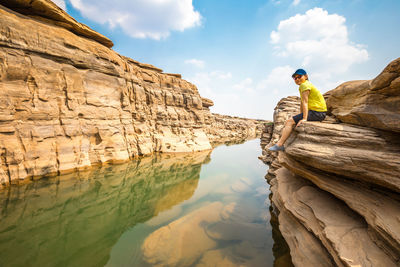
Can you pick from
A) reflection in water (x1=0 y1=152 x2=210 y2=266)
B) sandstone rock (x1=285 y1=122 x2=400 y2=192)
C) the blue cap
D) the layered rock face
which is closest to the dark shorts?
the layered rock face

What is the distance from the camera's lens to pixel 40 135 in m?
10.3

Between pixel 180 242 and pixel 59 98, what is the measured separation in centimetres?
1365

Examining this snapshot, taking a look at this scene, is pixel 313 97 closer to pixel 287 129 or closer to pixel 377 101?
pixel 287 129

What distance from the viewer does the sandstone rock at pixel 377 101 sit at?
9.96 feet

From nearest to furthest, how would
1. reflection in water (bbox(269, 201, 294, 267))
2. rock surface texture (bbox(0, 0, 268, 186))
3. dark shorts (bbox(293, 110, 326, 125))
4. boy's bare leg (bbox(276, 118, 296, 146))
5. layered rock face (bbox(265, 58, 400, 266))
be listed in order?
layered rock face (bbox(265, 58, 400, 266))
reflection in water (bbox(269, 201, 294, 267))
dark shorts (bbox(293, 110, 326, 125))
boy's bare leg (bbox(276, 118, 296, 146))
rock surface texture (bbox(0, 0, 268, 186))

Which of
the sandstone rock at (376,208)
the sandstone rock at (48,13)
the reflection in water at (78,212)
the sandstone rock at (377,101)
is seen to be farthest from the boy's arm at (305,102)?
the sandstone rock at (48,13)

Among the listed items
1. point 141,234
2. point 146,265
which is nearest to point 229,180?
point 141,234

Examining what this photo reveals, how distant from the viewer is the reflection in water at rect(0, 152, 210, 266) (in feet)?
14.9

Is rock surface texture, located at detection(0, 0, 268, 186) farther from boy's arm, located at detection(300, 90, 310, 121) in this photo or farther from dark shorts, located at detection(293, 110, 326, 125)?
boy's arm, located at detection(300, 90, 310, 121)

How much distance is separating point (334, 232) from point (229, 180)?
875 cm

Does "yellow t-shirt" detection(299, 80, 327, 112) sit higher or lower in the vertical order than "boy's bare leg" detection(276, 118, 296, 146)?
higher

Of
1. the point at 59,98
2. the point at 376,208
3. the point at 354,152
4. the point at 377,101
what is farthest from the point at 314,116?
the point at 59,98

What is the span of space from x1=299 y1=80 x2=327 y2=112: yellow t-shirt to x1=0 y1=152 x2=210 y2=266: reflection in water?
7577mm

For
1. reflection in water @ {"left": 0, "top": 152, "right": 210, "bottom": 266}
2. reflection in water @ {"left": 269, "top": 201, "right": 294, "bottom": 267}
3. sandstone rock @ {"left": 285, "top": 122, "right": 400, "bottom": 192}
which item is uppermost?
sandstone rock @ {"left": 285, "top": 122, "right": 400, "bottom": 192}
